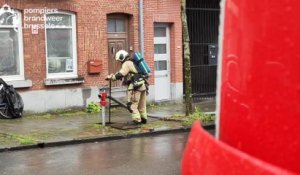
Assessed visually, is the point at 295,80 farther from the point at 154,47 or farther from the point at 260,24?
the point at 154,47

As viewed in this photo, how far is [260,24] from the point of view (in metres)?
1.21

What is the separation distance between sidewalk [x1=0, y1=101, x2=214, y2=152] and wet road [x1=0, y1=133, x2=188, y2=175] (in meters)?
0.40

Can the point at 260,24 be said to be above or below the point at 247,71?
above

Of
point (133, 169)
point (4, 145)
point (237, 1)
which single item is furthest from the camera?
point (4, 145)

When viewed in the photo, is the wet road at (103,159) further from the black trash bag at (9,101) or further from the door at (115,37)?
the door at (115,37)

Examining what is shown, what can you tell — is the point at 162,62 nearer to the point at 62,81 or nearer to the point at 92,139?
the point at 62,81

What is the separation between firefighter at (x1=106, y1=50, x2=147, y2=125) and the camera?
1291 centimetres

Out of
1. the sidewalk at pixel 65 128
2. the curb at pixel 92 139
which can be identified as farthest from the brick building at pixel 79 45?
the curb at pixel 92 139

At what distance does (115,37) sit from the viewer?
57.0ft

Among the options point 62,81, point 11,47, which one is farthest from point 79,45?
point 11,47

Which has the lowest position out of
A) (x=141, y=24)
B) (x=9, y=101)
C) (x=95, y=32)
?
(x=9, y=101)

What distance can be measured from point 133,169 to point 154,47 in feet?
34.1

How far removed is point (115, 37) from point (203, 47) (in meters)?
3.85

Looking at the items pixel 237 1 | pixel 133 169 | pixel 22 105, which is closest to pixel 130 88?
pixel 22 105
